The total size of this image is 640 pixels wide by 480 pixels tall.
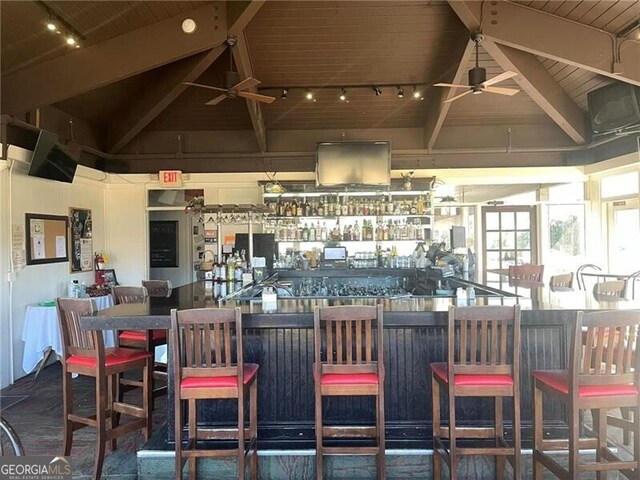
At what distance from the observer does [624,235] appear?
7.04 metres

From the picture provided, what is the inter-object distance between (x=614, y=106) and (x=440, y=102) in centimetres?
217

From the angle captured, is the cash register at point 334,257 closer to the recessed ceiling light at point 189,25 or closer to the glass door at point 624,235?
the recessed ceiling light at point 189,25

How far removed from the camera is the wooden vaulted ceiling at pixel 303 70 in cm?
479

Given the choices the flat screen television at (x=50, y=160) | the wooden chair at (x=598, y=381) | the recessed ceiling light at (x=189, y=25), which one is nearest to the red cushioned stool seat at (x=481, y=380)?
the wooden chair at (x=598, y=381)

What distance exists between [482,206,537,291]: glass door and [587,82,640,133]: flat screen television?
2411 mm

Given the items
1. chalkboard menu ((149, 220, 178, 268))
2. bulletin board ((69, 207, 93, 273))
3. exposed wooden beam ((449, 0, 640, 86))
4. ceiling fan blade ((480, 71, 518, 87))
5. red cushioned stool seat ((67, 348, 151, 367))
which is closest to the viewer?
red cushioned stool seat ((67, 348, 151, 367))

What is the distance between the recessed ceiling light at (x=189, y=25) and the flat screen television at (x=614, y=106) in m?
5.18

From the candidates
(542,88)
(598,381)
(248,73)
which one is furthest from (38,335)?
(542,88)

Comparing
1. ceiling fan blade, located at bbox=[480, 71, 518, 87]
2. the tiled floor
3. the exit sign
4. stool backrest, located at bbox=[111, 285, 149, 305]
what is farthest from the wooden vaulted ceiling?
the tiled floor

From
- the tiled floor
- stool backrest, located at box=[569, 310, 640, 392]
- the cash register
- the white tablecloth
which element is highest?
the cash register

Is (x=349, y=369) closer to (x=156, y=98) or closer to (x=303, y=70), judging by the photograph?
(x=303, y=70)

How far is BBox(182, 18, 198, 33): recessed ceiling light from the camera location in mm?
4902

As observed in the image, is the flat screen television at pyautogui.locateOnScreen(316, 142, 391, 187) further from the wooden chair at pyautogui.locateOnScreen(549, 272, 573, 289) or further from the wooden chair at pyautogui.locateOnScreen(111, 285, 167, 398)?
the wooden chair at pyautogui.locateOnScreen(111, 285, 167, 398)

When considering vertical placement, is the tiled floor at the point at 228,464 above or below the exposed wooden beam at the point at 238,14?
below
